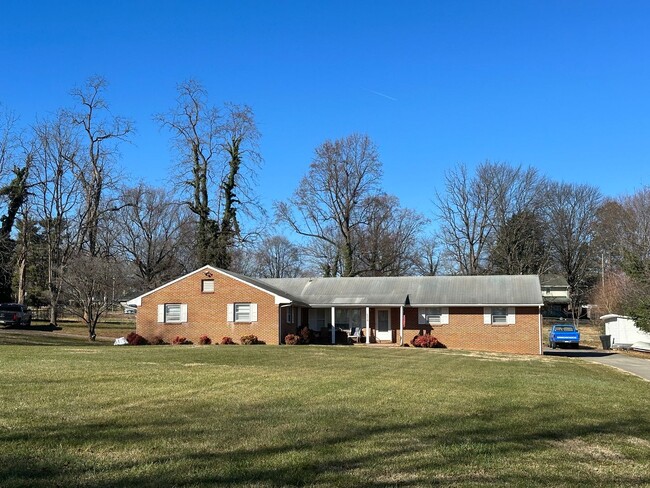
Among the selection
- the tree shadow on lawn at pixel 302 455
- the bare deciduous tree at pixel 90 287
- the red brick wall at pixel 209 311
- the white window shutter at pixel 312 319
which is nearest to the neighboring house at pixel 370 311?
the red brick wall at pixel 209 311

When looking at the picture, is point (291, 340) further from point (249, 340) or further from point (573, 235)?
point (573, 235)

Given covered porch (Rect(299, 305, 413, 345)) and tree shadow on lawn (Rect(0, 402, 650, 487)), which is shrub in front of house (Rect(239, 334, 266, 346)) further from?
tree shadow on lawn (Rect(0, 402, 650, 487))

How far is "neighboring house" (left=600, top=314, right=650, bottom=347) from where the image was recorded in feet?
132

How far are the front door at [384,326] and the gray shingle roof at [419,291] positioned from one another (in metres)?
Result: 1.13

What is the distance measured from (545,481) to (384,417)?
3.22 meters

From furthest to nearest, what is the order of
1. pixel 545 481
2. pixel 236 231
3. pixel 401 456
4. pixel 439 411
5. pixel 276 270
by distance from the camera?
pixel 276 270 → pixel 236 231 → pixel 439 411 → pixel 401 456 → pixel 545 481

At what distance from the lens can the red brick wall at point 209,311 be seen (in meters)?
33.3

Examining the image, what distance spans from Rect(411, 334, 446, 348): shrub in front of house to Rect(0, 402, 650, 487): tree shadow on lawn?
25.0 meters

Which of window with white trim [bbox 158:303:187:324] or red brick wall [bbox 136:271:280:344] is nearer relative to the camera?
red brick wall [bbox 136:271:280:344]

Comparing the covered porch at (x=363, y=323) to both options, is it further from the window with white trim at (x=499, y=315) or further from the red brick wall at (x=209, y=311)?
the window with white trim at (x=499, y=315)

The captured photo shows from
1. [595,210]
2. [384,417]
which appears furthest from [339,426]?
[595,210]

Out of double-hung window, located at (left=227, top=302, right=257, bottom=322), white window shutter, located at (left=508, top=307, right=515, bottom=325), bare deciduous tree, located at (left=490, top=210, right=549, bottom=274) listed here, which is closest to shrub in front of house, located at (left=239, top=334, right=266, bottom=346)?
double-hung window, located at (left=227, top=302, right=257, bottom=322)

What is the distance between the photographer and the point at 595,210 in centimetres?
6300

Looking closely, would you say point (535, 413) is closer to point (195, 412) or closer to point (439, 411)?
point (439, 411)
